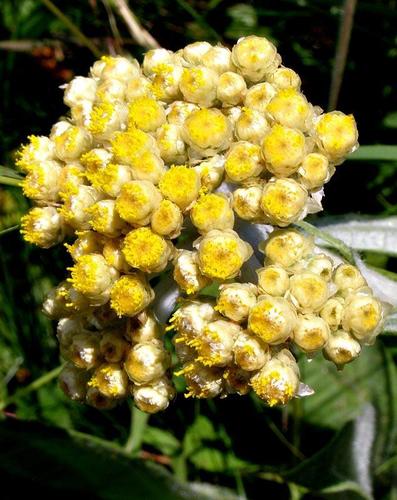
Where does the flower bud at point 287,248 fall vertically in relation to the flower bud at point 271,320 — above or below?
above

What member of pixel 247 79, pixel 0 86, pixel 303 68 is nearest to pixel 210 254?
pixel 247 79

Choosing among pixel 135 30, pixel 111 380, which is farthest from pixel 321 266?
pixel 135 30

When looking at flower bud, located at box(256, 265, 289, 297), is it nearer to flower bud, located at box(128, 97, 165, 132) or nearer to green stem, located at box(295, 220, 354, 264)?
green stem, located at box(295, 220, 354, 264)

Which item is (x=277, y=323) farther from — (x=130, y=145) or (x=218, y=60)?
(x=218, y=60)

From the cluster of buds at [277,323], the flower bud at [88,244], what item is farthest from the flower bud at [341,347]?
the flower bud at [88,244]

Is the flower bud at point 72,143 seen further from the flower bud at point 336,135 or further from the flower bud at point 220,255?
the flower bud at point 336,135

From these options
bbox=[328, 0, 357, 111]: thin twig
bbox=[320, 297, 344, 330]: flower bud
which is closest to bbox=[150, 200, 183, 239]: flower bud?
bbox=[320, 297, 344, 330]: flower bud

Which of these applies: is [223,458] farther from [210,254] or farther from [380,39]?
[380,39]
